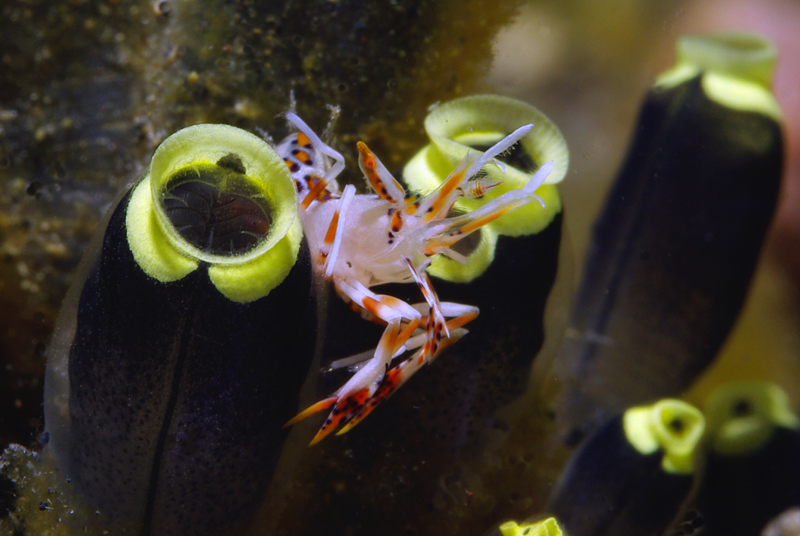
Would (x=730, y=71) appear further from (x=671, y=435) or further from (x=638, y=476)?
(x=638, y=476)

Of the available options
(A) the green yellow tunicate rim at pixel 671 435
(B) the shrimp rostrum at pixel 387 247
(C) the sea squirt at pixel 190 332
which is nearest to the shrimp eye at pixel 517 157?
(B) the shrimp rostrum at pixel 387 247

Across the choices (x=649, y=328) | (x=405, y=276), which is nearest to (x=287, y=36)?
(x=405, y=276)

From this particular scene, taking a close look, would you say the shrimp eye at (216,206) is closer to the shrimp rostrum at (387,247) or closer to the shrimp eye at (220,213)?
the shrimp eye at (220,213)

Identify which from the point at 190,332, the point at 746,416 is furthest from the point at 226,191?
the point at 746,416

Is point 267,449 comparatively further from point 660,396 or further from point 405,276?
point 660,396

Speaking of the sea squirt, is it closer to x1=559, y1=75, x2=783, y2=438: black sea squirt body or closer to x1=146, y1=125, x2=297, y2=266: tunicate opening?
x1=146, y1=125, x2=297, y2=266: tunicate opening

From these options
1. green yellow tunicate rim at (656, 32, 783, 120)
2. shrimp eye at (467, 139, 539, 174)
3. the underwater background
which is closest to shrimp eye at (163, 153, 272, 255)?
the underwater background
